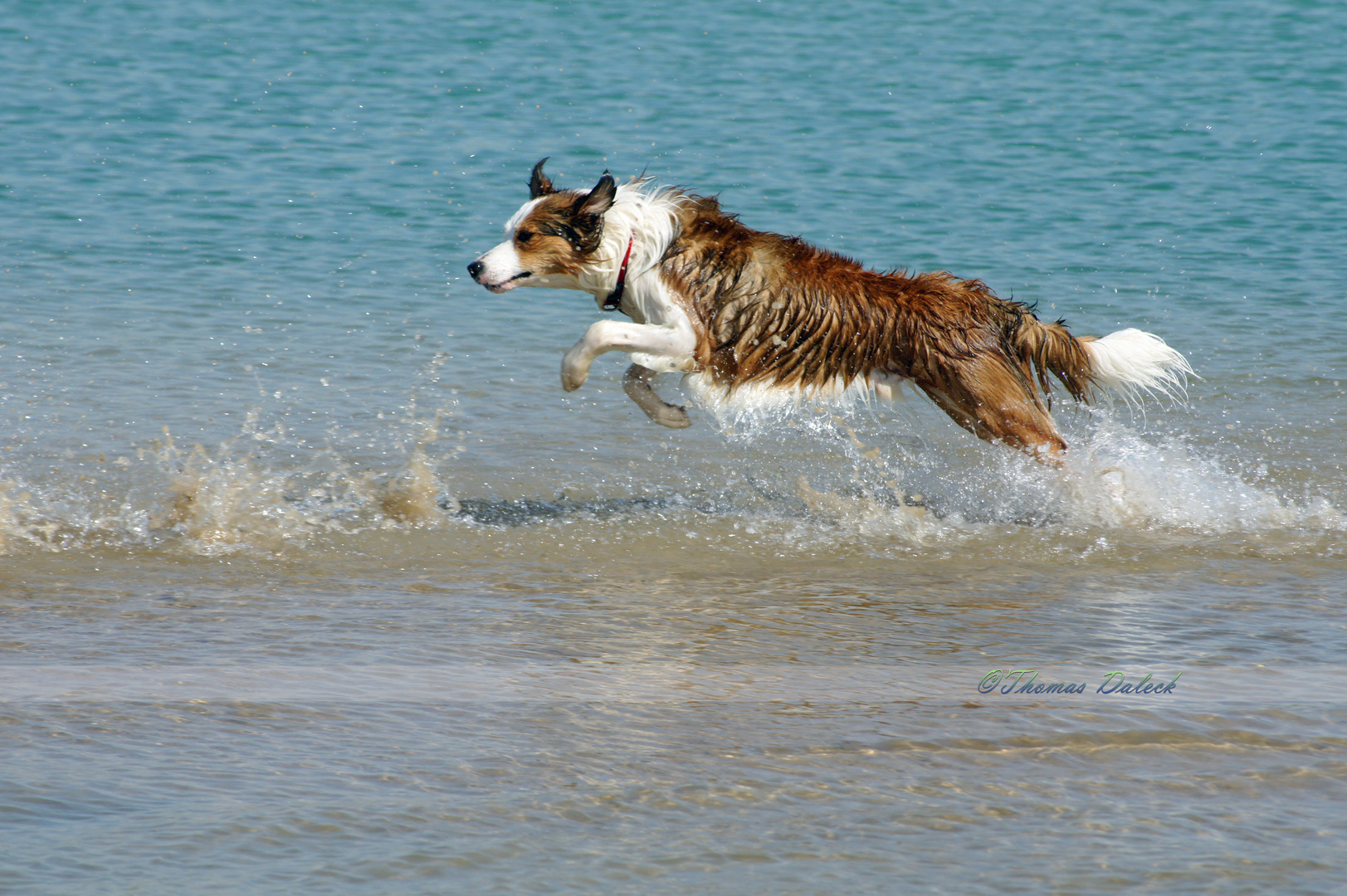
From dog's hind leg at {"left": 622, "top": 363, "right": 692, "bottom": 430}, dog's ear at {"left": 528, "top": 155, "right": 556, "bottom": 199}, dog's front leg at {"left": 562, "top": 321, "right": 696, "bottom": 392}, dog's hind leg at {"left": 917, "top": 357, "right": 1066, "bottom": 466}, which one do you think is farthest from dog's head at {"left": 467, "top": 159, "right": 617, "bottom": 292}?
dog's hind leg at {"left": 917, "top": 357, "right": 1066, "bottom": 466}

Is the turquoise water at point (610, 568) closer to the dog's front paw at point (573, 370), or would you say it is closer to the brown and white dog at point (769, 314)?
the brown and white dog at point (769, 314)

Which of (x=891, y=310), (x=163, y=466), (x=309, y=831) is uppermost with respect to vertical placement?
(x=891, y=310)

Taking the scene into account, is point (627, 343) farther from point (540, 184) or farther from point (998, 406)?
point (998, 406)

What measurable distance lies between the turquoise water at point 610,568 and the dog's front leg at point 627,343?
2.07 feet

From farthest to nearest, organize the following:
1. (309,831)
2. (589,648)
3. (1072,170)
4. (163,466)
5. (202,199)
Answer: (1072,170) < (202,199) < (163,466) < (589,648) < (309,831)

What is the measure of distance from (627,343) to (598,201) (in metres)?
0.57

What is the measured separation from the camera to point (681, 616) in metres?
4.66

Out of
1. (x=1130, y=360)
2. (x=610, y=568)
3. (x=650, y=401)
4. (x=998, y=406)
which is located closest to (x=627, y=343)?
(x=650, y=401)

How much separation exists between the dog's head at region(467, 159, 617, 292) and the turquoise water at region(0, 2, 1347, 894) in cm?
85

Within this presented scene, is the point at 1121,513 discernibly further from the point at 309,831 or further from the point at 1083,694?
the point at 309,831

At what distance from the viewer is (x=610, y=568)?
5.26 m

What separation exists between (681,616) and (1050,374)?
2296 mm

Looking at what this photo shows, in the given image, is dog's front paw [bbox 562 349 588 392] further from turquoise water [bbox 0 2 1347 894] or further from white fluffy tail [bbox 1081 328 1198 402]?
white fluffy tail [bbox 1081 328 1198 402]

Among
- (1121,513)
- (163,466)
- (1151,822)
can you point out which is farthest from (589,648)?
(163,466)
